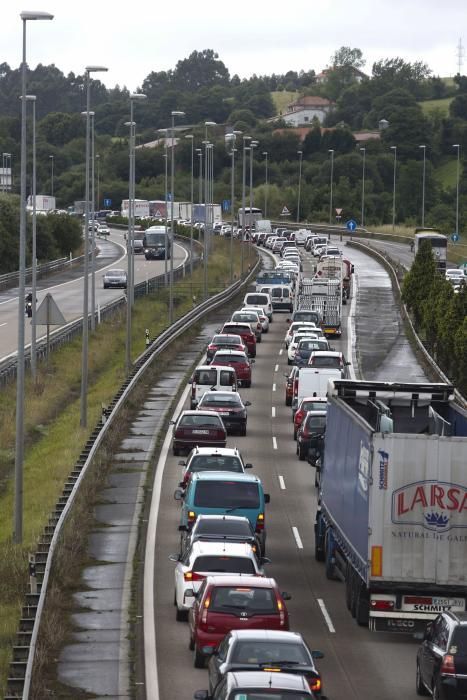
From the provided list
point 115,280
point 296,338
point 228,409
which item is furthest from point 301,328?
point 115,280

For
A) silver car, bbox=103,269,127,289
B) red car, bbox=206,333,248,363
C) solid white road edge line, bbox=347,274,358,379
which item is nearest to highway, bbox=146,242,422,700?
red car, bbox=206,333,248,363

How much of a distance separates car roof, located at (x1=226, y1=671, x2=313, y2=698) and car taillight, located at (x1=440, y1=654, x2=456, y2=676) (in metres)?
2.51

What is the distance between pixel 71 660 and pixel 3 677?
1.30 m

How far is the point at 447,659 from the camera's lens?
17156mm

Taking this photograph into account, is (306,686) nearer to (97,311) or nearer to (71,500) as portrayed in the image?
(71,500)

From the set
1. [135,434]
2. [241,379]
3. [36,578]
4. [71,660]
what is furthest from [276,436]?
[71,660]

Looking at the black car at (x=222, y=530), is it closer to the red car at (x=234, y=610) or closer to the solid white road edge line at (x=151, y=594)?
the solid white road edge line at (x=151, y=594)

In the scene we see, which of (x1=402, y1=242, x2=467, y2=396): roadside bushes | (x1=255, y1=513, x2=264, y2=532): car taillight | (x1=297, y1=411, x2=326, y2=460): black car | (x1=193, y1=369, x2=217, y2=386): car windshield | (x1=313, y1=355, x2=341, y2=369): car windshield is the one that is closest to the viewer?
(x1=255, y1=513, x2=264, y2=532): car taillight

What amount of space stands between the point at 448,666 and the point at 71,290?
79.2 m

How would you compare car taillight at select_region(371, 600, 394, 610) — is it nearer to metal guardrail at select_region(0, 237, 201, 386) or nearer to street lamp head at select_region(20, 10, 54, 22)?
street lamp head at select_region(20, 10, 54, 22)

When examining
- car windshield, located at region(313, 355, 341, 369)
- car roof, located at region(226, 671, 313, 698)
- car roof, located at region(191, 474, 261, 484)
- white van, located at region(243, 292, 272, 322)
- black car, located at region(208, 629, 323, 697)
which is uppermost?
car roof, located at region(226, 671, 313, 698)

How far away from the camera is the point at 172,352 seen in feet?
193

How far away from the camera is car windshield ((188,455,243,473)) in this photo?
97.6 feet

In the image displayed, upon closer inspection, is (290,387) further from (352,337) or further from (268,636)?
(268,636)
